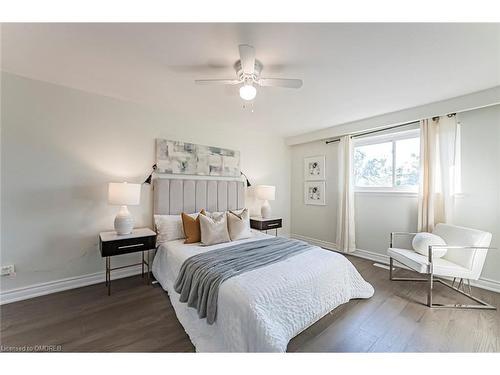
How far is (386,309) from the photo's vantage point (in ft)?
6.70

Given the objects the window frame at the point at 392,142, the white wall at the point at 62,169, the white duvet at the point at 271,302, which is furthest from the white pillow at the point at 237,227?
the window frame at the point at 392,142

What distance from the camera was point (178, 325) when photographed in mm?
1778

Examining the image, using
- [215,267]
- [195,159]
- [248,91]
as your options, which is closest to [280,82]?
[248,91]

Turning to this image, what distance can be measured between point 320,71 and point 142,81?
1895 millimetres

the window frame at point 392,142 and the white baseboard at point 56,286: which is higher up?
the window frame at point 392,142

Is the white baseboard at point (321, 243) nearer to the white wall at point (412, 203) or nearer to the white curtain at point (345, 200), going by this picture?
the white wall at point (412, 203)

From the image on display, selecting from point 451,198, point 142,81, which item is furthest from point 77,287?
point 451,198

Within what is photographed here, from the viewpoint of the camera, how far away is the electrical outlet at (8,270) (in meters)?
2.07

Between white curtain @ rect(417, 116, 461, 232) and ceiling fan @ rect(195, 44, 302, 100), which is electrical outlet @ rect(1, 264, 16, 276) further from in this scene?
white curtain @ rect(417, 116, 461, 232)

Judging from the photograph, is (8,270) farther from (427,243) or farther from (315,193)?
(427,243)

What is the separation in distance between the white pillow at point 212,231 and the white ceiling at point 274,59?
1593mm

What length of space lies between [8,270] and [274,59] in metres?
3.40
